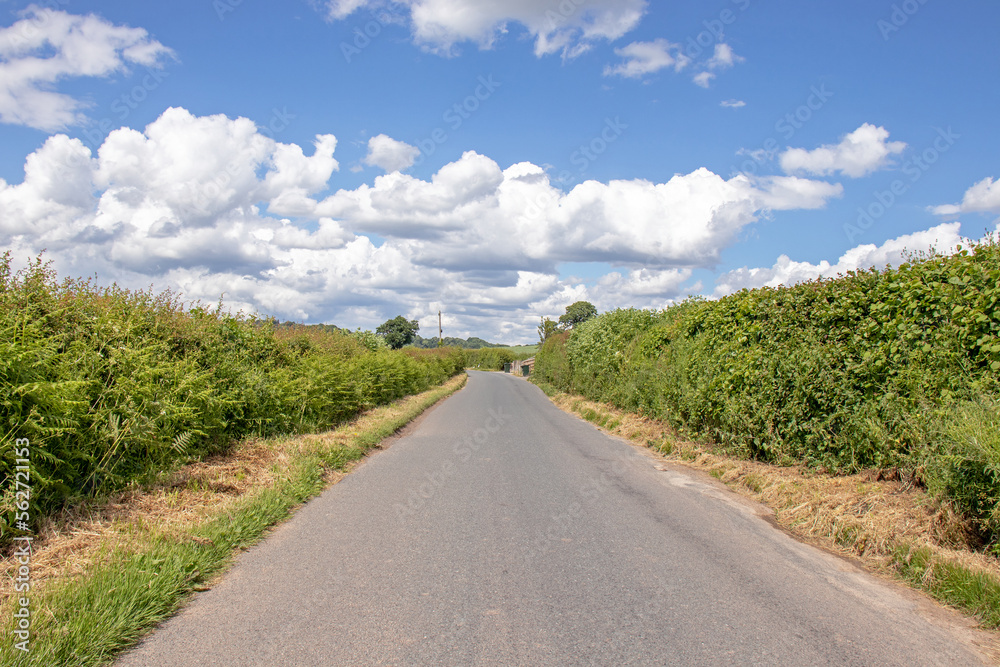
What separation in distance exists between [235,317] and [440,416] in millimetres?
9735

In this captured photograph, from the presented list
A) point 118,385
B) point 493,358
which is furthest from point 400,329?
point 118,385

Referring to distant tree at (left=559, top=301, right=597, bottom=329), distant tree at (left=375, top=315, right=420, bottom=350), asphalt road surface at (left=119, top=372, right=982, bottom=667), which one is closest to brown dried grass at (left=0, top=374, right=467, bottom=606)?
asphalt road surface at (left=119, top=372, right=982, bottom=667)

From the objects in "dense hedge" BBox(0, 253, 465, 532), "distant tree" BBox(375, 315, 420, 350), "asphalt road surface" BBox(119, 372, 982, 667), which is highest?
"distant tree" BBox(375, 315, 420, 350)

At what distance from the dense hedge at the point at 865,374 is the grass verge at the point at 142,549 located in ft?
20.8

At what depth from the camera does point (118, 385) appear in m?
5.76

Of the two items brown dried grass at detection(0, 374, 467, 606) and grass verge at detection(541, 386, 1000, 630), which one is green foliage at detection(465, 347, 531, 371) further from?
grass verge at detection(541, 386, 1000, 630)

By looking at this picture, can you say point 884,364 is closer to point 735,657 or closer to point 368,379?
point 735,657

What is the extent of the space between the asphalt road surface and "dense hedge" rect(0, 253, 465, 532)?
1786mm

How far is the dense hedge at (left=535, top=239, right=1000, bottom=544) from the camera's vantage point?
5.29 m

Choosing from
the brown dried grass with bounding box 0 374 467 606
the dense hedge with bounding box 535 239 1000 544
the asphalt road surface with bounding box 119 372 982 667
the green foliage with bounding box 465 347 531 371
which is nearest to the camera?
the asphalt road surface with bounding box 119 372 982 667

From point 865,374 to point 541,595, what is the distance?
5074 mm

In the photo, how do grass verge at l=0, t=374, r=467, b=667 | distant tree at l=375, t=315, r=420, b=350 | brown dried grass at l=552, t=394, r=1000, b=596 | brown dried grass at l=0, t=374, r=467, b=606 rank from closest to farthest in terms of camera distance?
grass verge at l=0, t=374, r=467, b=667
brown dried grass at l=0, t=374, r=467, b=606
brown dried grass at l=552, t=394, r=1000, b=596
distant tree at l=375, t=315, r=420, b=350

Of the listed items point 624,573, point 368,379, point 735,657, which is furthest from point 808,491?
point 368,379

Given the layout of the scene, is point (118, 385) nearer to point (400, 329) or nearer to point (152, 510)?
point (152, 510)
